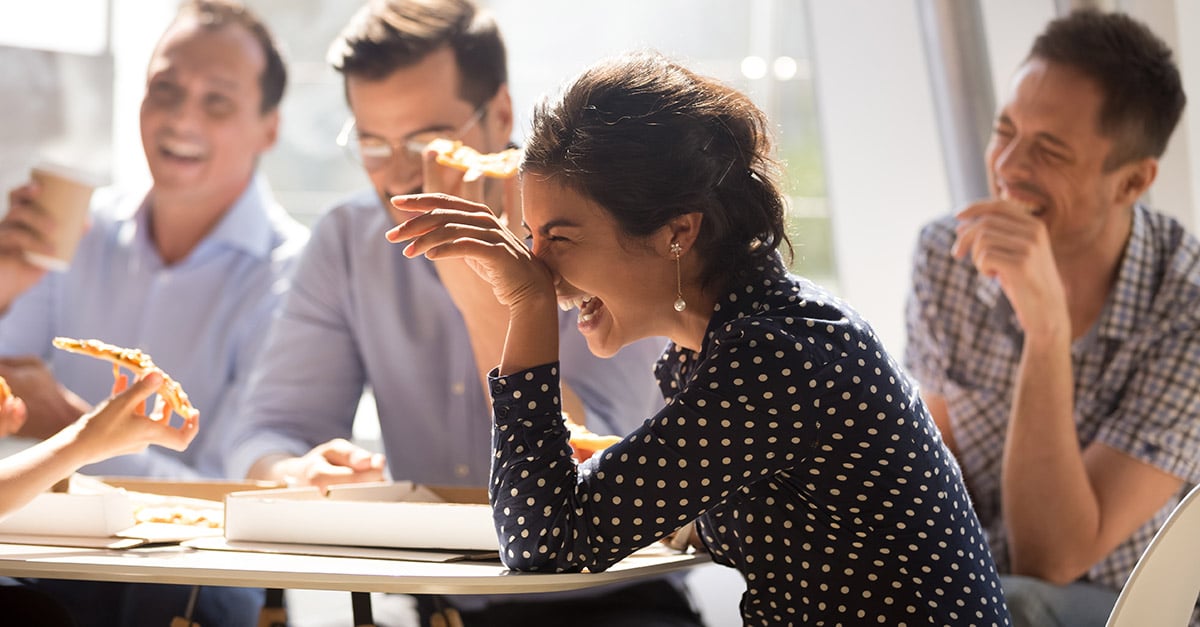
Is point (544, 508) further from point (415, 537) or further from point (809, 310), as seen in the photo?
point (809, 310)

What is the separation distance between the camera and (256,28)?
3084 millimetres

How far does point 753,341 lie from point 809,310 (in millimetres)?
104

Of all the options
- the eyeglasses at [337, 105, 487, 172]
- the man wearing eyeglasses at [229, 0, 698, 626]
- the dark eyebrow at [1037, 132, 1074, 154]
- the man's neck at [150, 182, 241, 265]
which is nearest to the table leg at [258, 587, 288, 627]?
the man wearing eyeglasses at [229, 0, 698, 626]

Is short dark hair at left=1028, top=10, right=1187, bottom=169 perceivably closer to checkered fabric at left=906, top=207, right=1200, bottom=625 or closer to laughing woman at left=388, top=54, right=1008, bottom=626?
checkered fabric at left=906, top=207, right=1200, bottom=625

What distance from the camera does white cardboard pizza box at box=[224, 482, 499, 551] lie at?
4.68ft

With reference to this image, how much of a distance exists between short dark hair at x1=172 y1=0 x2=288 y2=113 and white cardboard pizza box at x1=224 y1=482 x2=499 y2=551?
184 centimetres

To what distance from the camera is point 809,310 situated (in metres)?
1.37

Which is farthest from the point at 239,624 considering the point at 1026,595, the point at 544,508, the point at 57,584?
the point at 1026,595

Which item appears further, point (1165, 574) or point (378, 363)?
point (378, 363)

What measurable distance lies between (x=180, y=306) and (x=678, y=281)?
2.01 metres

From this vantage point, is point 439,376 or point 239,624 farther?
point 439,376

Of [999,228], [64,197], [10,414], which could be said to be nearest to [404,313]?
[64,197]

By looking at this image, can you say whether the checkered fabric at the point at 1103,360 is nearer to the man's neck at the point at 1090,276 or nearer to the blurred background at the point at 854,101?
the man's neck at the point at 1090,276

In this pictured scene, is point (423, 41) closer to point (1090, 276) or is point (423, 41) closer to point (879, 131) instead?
point (1090, 276)
